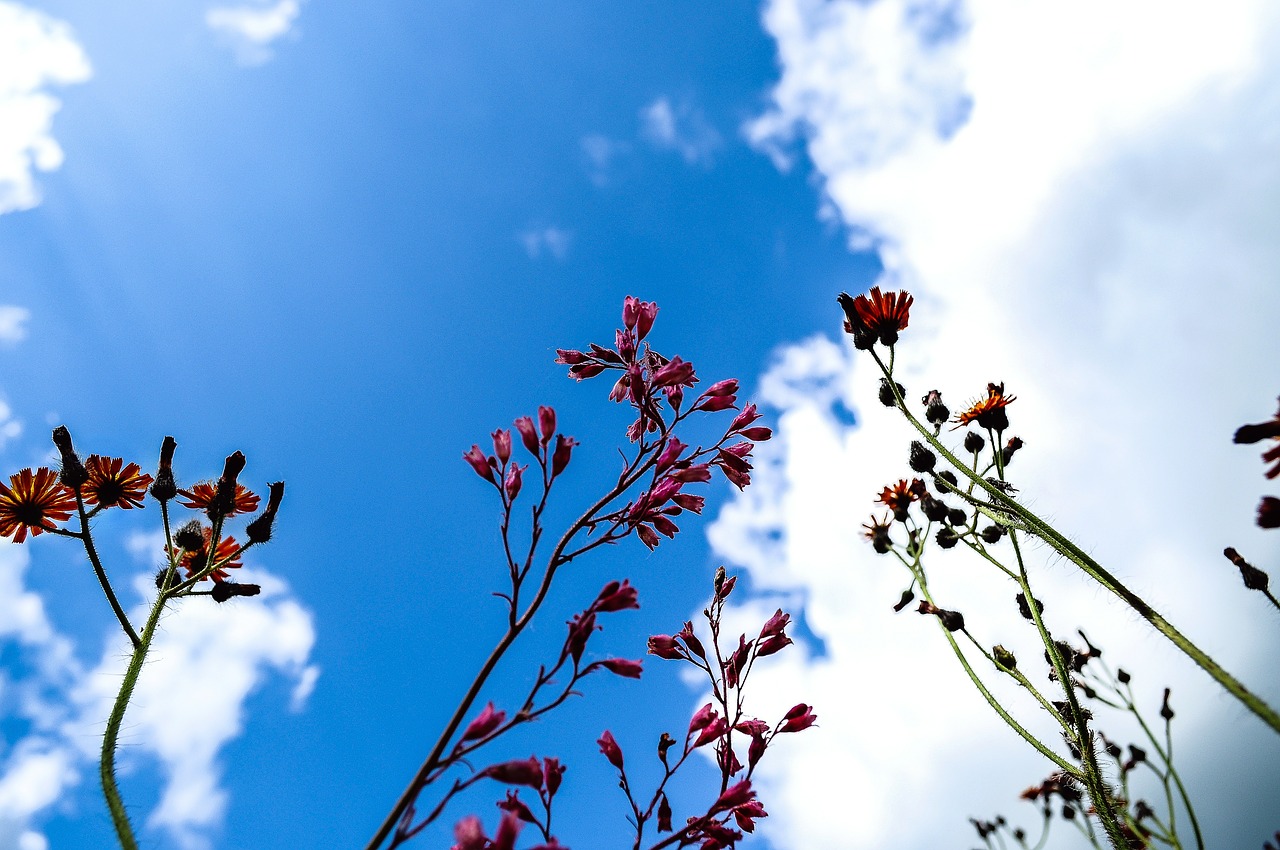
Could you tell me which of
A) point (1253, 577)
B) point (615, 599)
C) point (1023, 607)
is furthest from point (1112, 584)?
point (615, 599)

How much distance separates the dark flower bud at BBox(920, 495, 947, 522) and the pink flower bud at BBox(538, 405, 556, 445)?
4.72ft

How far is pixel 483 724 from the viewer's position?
58.1 inches

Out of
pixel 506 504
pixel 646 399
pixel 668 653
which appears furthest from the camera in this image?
pixel 668 653

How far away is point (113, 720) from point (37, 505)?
1155mm

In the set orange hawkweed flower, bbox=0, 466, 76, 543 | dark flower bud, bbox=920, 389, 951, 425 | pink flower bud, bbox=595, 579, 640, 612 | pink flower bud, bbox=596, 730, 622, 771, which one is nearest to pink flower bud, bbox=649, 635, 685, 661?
pink flower bud, bbox=596, 730, 622, 771

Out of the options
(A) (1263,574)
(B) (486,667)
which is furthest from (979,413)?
(B) (486,667)

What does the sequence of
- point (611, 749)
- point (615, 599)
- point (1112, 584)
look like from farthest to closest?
point (611, 749) → point (1112, 584) → point (615, 599)

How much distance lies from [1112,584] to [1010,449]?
46.0 inches

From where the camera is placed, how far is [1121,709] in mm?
2354

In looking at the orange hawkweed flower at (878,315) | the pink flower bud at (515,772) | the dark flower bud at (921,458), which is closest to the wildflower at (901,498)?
the dark flower bud at (921,458)

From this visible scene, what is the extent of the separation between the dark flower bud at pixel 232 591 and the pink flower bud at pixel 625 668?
49.7 inches

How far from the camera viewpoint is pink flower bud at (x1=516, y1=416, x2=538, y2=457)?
78.7 inches

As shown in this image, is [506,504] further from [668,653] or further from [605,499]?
[668,653]

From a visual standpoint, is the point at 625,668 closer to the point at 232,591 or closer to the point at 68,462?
the point at 232,591
